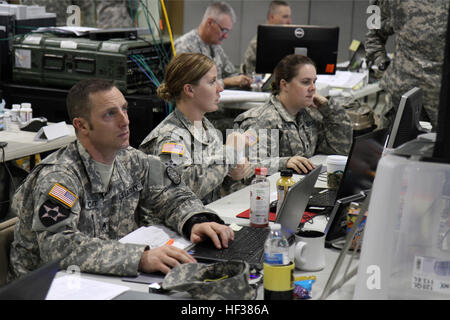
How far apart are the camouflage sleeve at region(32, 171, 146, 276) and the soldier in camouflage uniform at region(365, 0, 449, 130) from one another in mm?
2329

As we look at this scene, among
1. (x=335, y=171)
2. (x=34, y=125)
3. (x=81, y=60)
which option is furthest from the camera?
(x=81, y=60)

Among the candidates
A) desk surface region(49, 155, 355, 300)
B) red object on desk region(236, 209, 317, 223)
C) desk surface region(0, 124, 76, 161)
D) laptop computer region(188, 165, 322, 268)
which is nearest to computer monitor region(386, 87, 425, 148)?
laptop computer region(188, 165, 322, 268)

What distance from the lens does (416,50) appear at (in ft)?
12.4

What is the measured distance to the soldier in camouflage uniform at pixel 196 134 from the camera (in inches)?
107

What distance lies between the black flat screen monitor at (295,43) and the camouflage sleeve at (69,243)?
8.84 ft

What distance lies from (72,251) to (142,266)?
209mm

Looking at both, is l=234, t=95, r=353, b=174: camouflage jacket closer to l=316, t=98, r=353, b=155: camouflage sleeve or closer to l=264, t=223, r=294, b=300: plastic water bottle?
l=316, t=98, r=353, b=155: camouflage sleeve

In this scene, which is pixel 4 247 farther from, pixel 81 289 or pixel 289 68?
pixel 289 68

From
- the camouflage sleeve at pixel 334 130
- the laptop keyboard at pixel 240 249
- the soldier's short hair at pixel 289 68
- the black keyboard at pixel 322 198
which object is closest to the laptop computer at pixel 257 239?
the laptop keyboard at pixel 240 249

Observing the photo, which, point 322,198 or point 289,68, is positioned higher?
point 289,68

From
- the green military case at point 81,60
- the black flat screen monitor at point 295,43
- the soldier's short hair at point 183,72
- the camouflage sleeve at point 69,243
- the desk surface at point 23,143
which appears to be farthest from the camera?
the black flat screen monitor at point 295,43

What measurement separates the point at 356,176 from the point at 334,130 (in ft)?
4.93

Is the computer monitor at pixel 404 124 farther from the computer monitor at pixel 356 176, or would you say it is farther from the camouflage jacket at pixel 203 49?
the camouflage jacket at pixel 203 49

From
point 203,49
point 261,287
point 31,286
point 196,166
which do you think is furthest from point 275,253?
point 203,49
